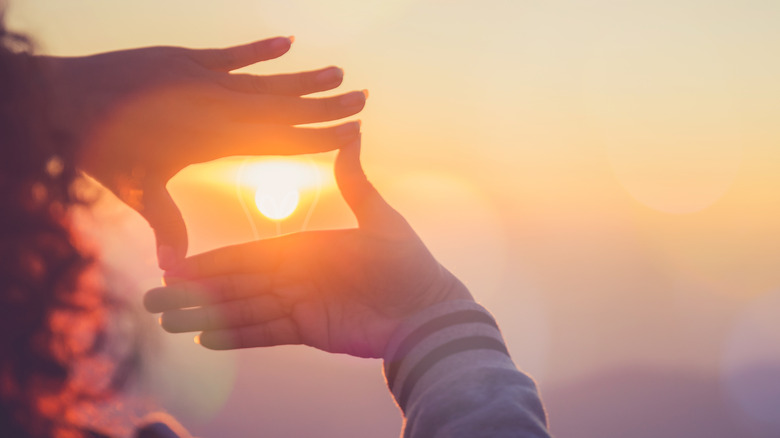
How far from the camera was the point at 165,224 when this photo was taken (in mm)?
2510

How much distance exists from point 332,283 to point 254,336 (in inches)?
20.4

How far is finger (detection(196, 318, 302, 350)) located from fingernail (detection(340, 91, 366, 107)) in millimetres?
1312

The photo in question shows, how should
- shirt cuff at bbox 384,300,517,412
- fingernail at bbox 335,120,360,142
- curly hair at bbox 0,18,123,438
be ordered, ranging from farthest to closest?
fingernail at bbox 335,120,360,142 → shirt cuff at bbox 384,300,517,412 → curly hair at bbox 0,18,123,438

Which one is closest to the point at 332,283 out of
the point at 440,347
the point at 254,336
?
the point at 254,336

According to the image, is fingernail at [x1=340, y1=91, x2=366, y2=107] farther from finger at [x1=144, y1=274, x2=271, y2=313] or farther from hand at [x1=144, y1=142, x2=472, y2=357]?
finger at [x1=144, y1=274, x2=271, y2=313]

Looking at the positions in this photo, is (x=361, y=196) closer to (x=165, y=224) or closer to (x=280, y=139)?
(x=280, y=139)

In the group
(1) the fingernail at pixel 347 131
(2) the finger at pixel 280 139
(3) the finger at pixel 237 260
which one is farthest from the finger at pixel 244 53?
(3) the finger at pixel 237 260

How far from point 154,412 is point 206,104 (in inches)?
65.0

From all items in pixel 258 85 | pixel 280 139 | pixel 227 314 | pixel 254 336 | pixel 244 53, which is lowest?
pixel 254 336

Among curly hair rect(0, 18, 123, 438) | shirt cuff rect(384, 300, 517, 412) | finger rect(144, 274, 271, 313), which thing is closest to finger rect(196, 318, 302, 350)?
finger rect(144, 274, 271, 313)

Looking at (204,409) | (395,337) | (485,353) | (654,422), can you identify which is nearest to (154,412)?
(395,337)

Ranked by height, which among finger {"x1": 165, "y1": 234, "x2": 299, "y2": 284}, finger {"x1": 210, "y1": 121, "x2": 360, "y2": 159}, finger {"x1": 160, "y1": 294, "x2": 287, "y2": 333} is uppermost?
finger {"x1": 210, "y1": 121, "x2": 360, "y2": 159}

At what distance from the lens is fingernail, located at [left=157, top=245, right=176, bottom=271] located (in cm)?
246

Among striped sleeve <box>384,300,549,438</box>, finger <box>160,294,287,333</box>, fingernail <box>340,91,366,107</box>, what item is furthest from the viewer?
fingernail <box>340,91,366,107</box>
